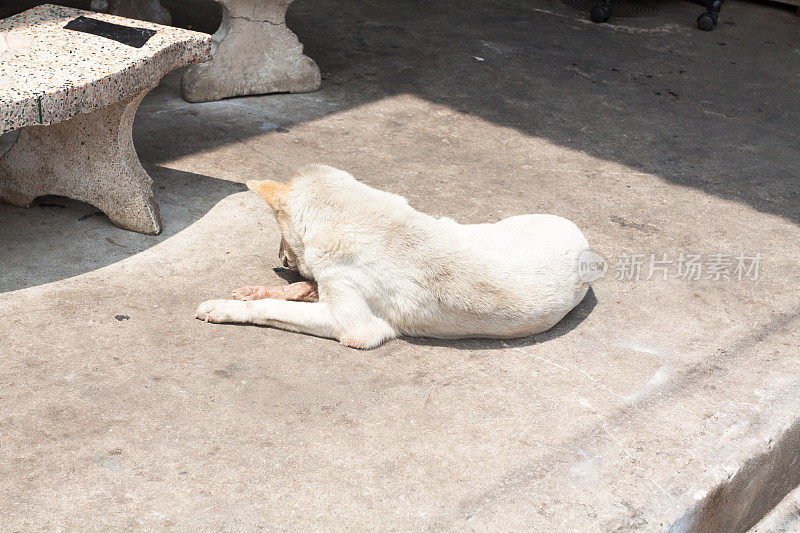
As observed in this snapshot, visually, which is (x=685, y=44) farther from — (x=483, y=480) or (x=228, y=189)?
(x=483, y=480)

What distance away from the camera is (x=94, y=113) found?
152 inches

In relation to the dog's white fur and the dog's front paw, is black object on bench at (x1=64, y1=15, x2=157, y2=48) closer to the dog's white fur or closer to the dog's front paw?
the dog's white fur

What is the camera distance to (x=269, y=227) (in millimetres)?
4176

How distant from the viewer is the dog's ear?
134 inches

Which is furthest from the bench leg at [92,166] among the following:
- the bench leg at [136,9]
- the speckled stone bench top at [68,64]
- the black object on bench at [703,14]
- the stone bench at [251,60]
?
the black object on bench at [703,14]

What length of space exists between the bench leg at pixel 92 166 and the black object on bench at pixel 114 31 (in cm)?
26

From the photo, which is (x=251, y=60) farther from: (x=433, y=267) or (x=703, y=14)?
(x=703, y=14)

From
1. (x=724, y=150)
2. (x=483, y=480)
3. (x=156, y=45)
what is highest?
(x=156, y=45)

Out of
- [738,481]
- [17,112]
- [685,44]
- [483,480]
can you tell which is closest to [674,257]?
[738,481]

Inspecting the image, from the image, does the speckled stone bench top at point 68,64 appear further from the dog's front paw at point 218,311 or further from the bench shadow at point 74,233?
the dog's front paw at point 218,311

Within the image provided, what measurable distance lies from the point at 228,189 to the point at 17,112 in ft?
4.49

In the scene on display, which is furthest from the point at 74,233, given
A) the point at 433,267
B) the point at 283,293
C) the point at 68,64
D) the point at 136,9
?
the point at 136,9

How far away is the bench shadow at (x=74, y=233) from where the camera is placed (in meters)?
3.70

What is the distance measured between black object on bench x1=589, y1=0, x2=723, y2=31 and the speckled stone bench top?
472 centimetres
